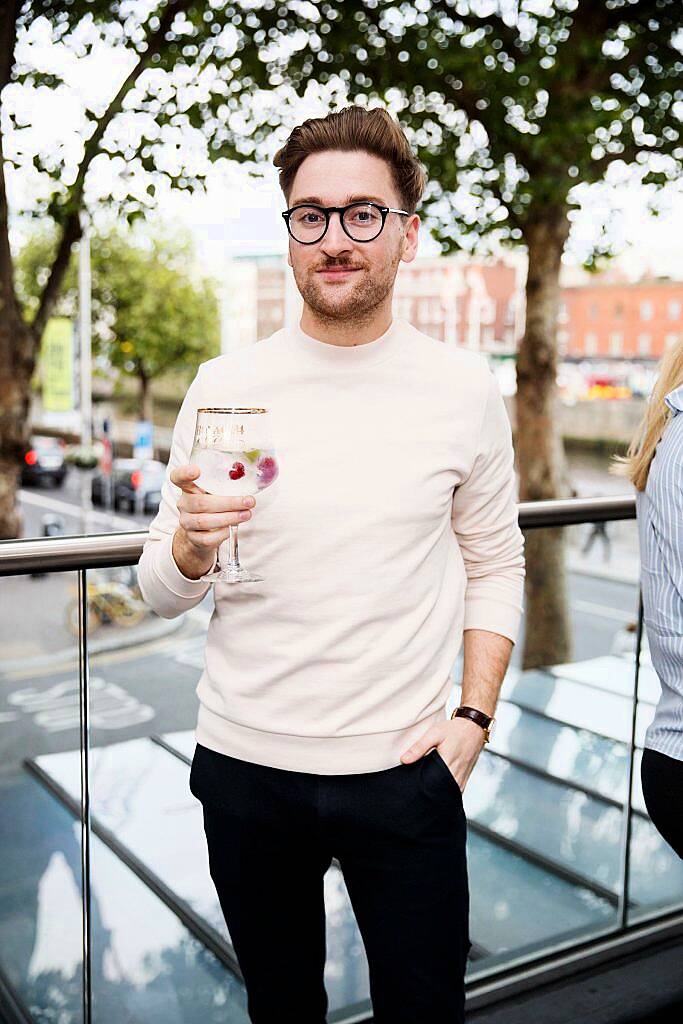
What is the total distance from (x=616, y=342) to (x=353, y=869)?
7025 centimetres

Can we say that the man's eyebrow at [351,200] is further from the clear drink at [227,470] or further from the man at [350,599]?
the clear drink at [227,470]

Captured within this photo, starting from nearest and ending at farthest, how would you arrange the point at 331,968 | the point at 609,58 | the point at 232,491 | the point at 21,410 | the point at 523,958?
the point at 232,491, the point at 331,968, the point at 523,958, the point at 609,58, the point at 21,410

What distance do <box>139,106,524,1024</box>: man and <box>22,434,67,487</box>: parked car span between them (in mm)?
44713

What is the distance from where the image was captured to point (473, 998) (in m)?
2.54

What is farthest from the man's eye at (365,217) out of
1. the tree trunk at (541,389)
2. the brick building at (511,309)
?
the brick building at (511,309)

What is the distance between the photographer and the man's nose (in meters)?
1.50

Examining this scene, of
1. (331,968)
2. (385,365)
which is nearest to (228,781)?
(385,365)

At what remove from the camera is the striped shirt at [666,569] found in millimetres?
1657

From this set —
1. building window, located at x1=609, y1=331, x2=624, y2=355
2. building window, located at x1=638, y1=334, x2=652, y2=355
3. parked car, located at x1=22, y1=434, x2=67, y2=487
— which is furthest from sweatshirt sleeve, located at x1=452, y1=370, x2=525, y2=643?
building window, located at x1=638, y1=334, x2=652, y2=355

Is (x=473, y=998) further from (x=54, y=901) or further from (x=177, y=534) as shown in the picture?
(x=177, y=534)

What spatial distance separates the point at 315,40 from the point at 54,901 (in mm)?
9176

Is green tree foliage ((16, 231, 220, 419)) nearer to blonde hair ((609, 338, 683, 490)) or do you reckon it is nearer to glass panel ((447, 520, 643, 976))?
glass panel ((447, 520, 643, 976))

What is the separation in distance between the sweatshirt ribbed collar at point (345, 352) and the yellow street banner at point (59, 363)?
26.0 metres

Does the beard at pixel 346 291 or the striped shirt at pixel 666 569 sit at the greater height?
the beard at pixel 346 291
